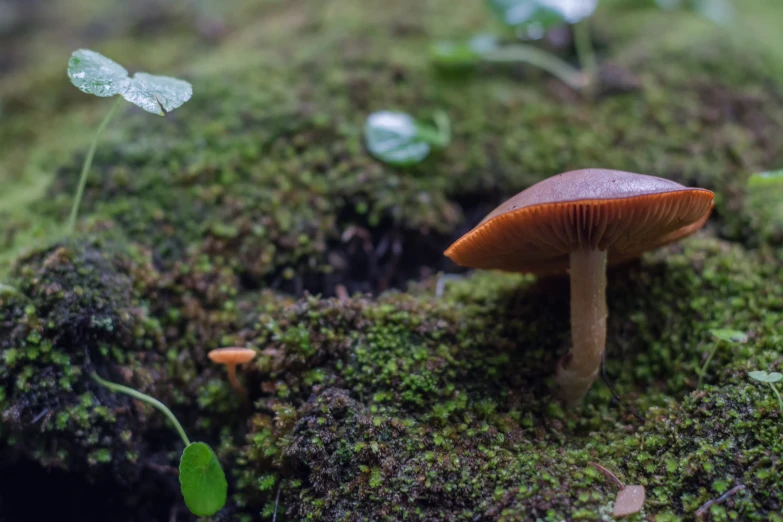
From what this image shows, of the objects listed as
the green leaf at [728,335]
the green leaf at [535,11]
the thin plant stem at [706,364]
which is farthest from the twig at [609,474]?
the green leaf at [535,11]

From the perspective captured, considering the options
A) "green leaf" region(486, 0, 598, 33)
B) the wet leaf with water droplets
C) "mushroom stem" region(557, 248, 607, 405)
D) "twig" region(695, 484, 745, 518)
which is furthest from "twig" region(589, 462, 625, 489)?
"green leaf" region(486, 0, 598, 33)

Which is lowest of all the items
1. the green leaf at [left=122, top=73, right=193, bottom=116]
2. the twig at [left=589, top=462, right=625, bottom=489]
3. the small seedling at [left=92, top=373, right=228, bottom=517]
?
the small seedling at [left=92, top=373, right=228, bottom=517]

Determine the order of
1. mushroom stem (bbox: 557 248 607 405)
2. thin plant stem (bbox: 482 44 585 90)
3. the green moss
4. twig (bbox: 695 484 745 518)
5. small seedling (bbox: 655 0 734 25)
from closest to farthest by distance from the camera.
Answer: twig (bbox: 695 484 745 518) → the green moss → mushroom stem (bbox: 557 248 607 405) → thin plant stem (bbox: 482 44 585 90) → small seedling (bbox: 655 0 734 25)

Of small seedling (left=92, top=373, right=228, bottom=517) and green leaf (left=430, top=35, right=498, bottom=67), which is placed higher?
green leaf (left=430, top=35, right=498, bottom=67)

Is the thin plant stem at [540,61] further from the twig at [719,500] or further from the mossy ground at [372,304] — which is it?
the twig at [719,500]

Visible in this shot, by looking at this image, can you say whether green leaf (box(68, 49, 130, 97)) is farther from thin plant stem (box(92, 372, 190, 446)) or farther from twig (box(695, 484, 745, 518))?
twig (box(695, 484, 745, 518))

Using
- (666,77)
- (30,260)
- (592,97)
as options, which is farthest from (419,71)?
(30,260)

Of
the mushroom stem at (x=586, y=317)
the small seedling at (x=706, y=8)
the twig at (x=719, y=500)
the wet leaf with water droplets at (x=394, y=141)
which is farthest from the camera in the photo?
the small seedling at (x=706, y=8)

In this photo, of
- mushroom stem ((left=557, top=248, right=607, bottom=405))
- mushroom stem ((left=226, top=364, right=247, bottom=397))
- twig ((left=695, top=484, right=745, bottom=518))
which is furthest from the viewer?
mushroom stem ((left=226, top=364, right=247, bottom=397))
